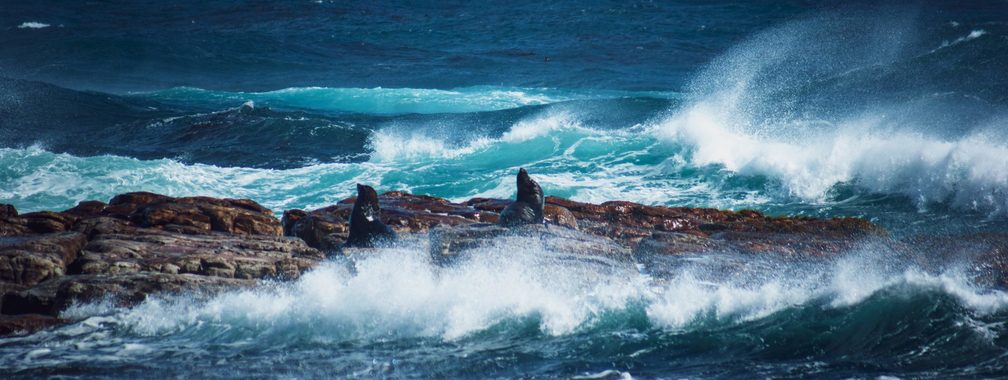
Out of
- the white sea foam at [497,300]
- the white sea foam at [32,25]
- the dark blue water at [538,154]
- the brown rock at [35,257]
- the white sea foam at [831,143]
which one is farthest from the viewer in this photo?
the white sea foam at [32,25]

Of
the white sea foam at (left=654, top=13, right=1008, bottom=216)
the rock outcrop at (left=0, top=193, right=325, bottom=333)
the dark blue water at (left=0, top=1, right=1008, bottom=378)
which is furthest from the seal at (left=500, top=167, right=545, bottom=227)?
the white sea foam at (left=654, top=13, right=1008, bottom=216)

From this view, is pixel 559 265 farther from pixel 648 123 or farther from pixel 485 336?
pixel 648 123

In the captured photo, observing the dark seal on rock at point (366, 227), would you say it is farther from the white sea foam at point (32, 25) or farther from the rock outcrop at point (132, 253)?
the white sea foam at point (32, 25)

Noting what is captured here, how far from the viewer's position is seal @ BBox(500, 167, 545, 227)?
438 inches

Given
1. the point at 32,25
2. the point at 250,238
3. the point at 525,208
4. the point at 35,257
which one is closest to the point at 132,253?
→ the point at 35,257

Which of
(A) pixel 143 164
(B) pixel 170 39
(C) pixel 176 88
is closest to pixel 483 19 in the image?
(B) pixel 170 39

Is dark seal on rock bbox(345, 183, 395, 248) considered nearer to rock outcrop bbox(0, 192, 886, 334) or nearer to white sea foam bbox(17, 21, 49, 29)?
rock outcrop bbox(0, 192, 886, 334)

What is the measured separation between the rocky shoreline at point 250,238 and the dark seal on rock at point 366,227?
0.93ft

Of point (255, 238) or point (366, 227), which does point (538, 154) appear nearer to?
point (366, 227)

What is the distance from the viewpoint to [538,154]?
21.1 metres

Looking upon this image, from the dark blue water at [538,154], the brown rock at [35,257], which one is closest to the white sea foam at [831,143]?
the dark blue water at [538,154]

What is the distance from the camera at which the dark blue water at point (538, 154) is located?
7637 millimetres

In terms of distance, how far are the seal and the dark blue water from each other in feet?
4.77

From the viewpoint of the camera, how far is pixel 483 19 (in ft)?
158
